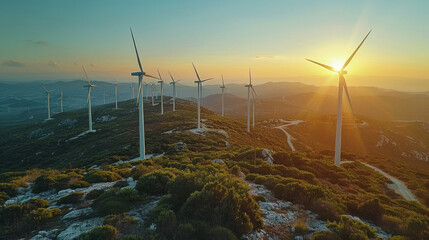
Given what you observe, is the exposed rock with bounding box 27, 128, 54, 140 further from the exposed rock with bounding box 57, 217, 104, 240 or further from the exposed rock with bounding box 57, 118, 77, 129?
the exposed rock with bounding box 57, 217, 104, 240

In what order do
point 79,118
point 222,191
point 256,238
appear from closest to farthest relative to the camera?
point 256,238
point 222,191
point 79,118

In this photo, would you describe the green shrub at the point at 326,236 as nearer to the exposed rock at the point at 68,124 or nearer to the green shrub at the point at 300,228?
the green shrub at the point at 300,228

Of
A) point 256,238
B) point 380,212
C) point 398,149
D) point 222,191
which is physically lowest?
point 398,149

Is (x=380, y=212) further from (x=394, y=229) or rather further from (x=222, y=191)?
(x=222, y=191)

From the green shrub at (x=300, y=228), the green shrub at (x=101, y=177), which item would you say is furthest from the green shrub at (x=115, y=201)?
the green shrub at (x=300, y=228)

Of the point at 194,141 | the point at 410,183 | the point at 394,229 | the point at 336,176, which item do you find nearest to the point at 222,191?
the point at 394,229
